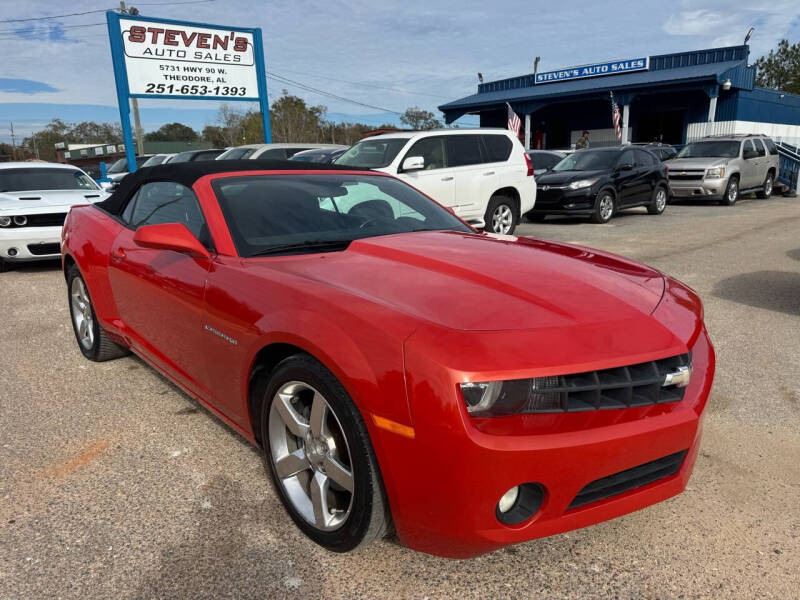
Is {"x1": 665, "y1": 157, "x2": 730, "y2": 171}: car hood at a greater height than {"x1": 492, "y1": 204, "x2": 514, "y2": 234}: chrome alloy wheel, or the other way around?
{"x1": 665, "y1": 157, "x2": 730, "y2": 171}: car hood

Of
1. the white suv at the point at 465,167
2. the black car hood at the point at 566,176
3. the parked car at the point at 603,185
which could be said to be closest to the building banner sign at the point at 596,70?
the parked car at the point at 603,185

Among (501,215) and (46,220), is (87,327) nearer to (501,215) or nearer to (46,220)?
(46,220)

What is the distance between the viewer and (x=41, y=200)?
8.19m

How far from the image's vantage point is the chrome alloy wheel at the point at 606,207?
39.5 feet

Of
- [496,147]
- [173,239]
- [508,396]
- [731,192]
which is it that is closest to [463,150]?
[496,147]

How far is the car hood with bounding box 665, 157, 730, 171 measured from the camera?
15195mm

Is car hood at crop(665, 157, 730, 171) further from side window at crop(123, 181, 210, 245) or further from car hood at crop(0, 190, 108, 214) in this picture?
side window at crop(123, 181, 210, 245)

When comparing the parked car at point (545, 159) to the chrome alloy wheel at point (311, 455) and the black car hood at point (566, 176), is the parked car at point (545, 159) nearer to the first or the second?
the black car hood at point (566, 176)

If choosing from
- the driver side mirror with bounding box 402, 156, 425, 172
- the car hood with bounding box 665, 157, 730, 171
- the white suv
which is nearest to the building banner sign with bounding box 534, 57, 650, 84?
the car hood with bounding box 665, 157, 730, 171

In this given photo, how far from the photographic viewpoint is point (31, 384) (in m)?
4.05

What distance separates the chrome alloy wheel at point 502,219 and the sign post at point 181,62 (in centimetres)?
794

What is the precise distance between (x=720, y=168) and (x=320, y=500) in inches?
628

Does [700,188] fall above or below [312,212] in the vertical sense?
below

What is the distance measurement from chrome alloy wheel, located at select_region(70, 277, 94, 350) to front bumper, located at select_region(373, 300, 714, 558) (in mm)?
3348
